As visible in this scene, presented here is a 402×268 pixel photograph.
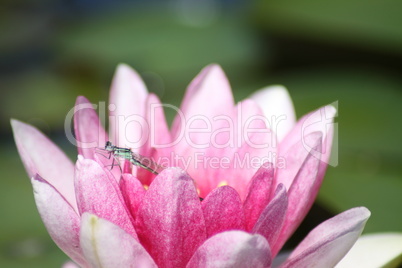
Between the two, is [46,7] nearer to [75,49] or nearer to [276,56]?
[75,49]

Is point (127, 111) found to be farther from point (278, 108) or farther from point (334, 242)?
point (334, 242)

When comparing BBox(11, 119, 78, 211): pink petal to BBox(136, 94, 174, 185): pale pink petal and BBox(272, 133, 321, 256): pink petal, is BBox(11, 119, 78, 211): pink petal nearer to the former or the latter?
BBox(136, 94, 174, 185): pale pink petal

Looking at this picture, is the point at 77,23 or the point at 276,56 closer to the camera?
the point at 276,56

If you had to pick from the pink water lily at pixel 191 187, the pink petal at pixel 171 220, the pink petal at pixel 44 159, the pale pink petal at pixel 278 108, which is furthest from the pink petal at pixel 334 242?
the pink petal at pixel 44 159

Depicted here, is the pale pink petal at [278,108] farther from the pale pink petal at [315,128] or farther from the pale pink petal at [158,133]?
the pale pink petal at [158,133]

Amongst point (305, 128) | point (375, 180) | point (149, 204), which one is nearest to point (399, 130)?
point (375, 180)
